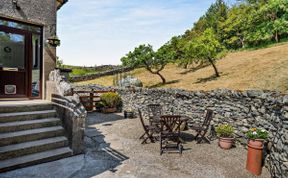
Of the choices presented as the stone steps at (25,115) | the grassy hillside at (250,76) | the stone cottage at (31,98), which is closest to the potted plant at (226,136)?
the stone cottage at (31,98)

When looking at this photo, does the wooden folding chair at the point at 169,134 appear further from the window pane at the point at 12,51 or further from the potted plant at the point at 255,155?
the window pane at the point at 12,51

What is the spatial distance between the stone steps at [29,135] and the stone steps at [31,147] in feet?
0.38

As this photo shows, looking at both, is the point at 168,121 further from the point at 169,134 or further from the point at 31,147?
the point at 31,147

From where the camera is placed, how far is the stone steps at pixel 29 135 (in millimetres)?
5252

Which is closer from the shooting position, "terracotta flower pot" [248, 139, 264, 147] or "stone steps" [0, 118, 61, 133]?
"terracotta flower pot" [248, 139, 264, 147]

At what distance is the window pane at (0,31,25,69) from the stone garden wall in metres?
6.32

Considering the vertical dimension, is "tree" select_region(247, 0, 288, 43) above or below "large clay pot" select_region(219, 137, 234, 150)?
above

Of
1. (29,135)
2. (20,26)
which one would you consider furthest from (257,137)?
(20,26)

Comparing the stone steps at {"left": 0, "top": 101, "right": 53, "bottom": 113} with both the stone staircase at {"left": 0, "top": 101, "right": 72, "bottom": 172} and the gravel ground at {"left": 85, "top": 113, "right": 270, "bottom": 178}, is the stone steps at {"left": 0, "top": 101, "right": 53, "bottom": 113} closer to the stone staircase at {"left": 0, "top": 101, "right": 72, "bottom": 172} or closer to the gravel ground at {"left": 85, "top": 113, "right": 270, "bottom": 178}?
the stone staircase at {"left": 0, "top": 101, "right": 72, "bottom": 172}

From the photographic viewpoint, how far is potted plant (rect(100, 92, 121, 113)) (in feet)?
44.0

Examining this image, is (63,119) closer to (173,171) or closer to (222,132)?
(173,171)

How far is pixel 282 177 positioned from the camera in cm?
425

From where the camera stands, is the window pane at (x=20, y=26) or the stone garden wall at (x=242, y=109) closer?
the stone garden wall at (x=242, y=109)

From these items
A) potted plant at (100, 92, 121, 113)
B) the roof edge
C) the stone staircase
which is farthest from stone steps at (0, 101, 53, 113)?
potted plant at (100, 92, 121, 113)
